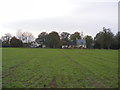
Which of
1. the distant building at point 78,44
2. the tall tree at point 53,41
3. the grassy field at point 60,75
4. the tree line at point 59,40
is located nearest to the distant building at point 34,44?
the tree line at point 59,40

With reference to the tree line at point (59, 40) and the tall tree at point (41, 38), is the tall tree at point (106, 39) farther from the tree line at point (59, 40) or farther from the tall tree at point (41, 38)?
the tall tree at point (41, 38)

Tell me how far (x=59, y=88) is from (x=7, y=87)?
205cm

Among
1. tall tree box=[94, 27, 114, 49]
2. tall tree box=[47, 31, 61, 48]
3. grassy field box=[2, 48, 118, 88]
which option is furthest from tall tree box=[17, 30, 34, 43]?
grassy field box=[2, 48, 118, 88]

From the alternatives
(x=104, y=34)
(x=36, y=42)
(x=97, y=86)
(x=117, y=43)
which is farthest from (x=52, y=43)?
(x=97, y=86)

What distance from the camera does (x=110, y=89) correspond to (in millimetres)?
5516

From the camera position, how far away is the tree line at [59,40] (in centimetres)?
6925

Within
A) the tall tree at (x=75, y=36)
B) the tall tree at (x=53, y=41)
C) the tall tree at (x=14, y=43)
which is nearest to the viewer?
the tall tree at (x=14, y=43)

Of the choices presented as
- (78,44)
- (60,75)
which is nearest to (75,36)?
(78,44)

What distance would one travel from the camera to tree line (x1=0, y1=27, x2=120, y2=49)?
69.2m

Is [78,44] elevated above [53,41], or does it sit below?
below

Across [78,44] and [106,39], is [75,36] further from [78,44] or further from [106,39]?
[106,39]

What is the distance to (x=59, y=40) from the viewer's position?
80.9 meters

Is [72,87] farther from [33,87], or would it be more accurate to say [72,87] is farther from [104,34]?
[104,34]

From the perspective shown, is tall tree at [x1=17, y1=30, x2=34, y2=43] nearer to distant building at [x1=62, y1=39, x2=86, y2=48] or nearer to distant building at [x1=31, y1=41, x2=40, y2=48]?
distant building at [x1=31, y1=41, x2=40, y2=48]
